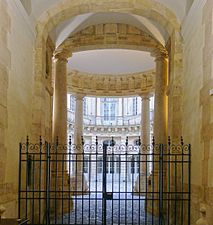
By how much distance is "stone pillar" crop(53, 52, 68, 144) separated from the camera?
48.6ft

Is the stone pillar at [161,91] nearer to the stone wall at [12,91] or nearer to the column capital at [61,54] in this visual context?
the column capital at [61,54]

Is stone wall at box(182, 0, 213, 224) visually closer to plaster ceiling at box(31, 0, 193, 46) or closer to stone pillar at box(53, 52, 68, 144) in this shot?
plaster ceiling at box(31, 0, 193, 46)

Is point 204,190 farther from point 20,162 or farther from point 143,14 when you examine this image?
point 143,14

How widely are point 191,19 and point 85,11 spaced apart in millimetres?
3062

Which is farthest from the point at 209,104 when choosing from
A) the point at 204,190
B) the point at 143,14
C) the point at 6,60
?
the point at 143,14

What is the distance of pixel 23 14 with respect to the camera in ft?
31.2

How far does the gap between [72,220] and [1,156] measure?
15.7 ft

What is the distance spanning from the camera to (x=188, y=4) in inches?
416

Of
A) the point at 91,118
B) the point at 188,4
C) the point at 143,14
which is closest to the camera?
the point at 188,4

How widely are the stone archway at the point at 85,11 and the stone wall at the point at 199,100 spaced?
567mm

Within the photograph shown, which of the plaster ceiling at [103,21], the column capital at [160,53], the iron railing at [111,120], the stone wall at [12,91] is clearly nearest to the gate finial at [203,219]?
the stone wall at [12,91]

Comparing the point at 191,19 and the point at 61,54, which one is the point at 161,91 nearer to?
the point at 61,54

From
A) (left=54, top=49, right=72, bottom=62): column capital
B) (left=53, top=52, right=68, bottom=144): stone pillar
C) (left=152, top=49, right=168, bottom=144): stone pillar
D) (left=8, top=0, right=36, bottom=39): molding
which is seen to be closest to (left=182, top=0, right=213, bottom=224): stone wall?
(left=8, top=0, right=36, bottom=39): molding

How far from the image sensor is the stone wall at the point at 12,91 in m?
7.91
